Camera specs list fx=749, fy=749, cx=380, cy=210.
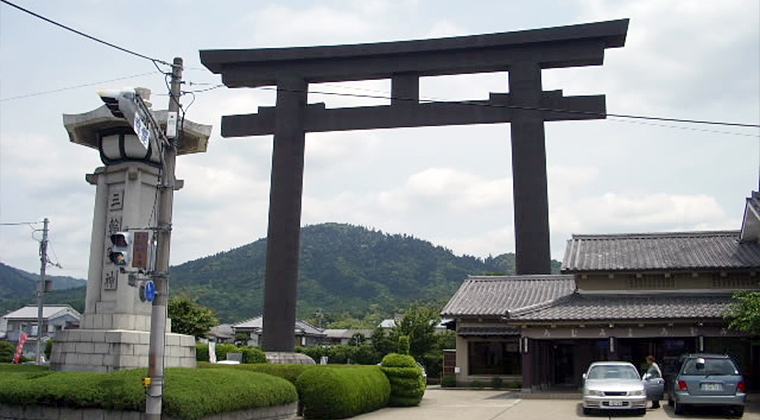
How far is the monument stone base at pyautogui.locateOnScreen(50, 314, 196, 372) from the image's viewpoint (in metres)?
17.9

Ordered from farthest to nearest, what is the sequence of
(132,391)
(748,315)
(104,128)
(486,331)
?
1. (486,331)
2. (748,315)
3. (104,128)
4. (132,391)

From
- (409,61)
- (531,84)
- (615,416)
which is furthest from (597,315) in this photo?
(409,61)

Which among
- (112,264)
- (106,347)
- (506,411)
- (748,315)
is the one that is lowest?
(506,411)

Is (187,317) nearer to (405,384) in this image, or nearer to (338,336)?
(405,384)

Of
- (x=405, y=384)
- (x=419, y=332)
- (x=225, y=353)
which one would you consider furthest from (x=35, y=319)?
(x=405, y=384)

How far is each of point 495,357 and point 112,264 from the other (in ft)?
71.0

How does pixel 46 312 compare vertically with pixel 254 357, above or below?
above

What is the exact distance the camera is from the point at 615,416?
19.0 metres

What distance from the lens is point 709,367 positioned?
18969mm

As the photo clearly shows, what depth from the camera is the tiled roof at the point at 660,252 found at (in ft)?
96.7

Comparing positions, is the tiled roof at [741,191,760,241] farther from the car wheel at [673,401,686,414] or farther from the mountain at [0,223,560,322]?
the mountain at [0,223,560,322]

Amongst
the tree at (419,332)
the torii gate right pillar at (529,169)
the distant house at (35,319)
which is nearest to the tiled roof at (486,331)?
the torii gate right pillar at (529,169)

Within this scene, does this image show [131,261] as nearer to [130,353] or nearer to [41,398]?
[41,398]

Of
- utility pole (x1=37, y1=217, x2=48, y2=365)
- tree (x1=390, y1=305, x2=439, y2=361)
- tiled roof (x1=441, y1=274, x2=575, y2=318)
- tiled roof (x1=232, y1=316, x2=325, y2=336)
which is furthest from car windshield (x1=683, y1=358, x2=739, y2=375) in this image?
tiled roof (x1=232, y1=316, x2=325, y2=336)
